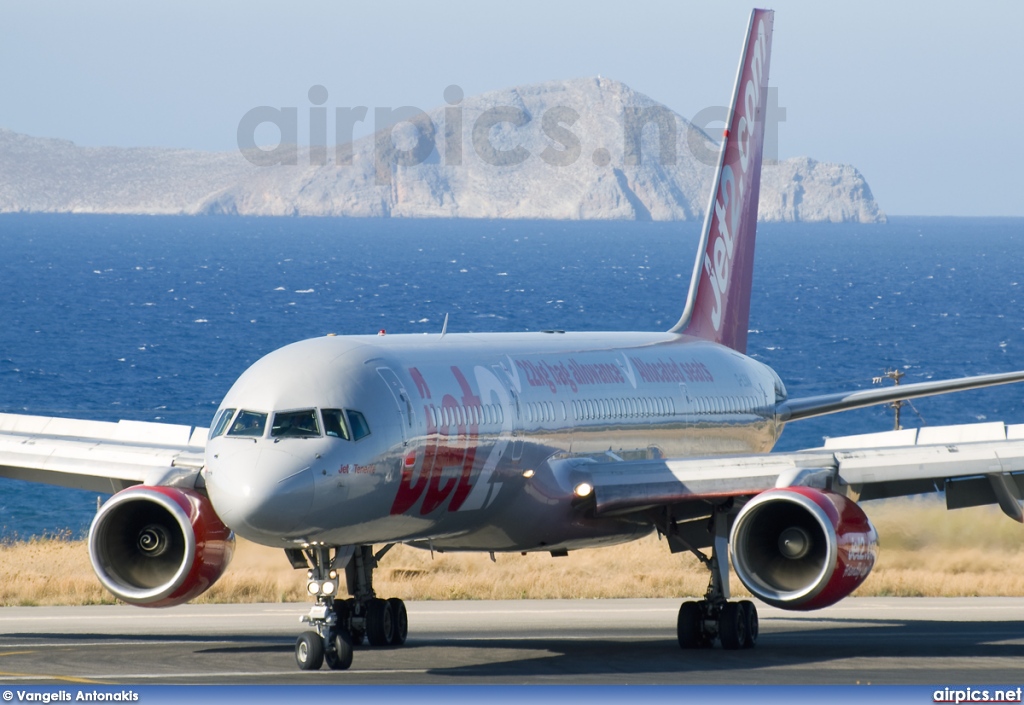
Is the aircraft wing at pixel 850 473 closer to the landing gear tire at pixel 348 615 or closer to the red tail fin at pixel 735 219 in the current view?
the landing gear tire at pixel 348 615

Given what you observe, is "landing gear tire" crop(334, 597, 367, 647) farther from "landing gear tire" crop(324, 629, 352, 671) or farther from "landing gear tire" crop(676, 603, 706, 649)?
"landing gear tire" crop(676, 603, 706, 649)

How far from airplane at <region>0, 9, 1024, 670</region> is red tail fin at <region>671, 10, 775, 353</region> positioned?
4.94 metres

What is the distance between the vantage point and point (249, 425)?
2280 cm

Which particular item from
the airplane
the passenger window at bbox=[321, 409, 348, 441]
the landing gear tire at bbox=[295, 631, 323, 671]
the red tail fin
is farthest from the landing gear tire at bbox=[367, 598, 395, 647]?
the red tail fin

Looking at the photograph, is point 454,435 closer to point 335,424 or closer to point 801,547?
point 335,424

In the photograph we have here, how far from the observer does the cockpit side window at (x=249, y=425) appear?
74.3 ft

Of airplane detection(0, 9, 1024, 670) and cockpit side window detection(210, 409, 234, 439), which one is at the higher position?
cockpit side window detection(210, 409, 234, 439)

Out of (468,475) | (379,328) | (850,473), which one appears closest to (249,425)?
(468,475)

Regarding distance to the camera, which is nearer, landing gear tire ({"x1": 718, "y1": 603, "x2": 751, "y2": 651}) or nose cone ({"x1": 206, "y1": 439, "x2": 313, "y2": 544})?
nose cone ({"x1": 206, "y1": 439, "x2": 313, "y2": 544})

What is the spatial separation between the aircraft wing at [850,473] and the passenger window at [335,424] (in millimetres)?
5798

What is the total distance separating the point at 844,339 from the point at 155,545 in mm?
114340

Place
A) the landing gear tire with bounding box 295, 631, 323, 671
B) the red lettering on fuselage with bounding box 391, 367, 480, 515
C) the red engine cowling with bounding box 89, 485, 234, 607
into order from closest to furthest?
the landing gear tire with bounding box 295, 631, 323, 671, the red lettering on fuselage with bounding box 391, 367, 480, 515, the red engine cowling with bounding box 89, 485, 234, 607

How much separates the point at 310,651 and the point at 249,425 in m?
3.11

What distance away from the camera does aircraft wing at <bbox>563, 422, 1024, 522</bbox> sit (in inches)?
1041
